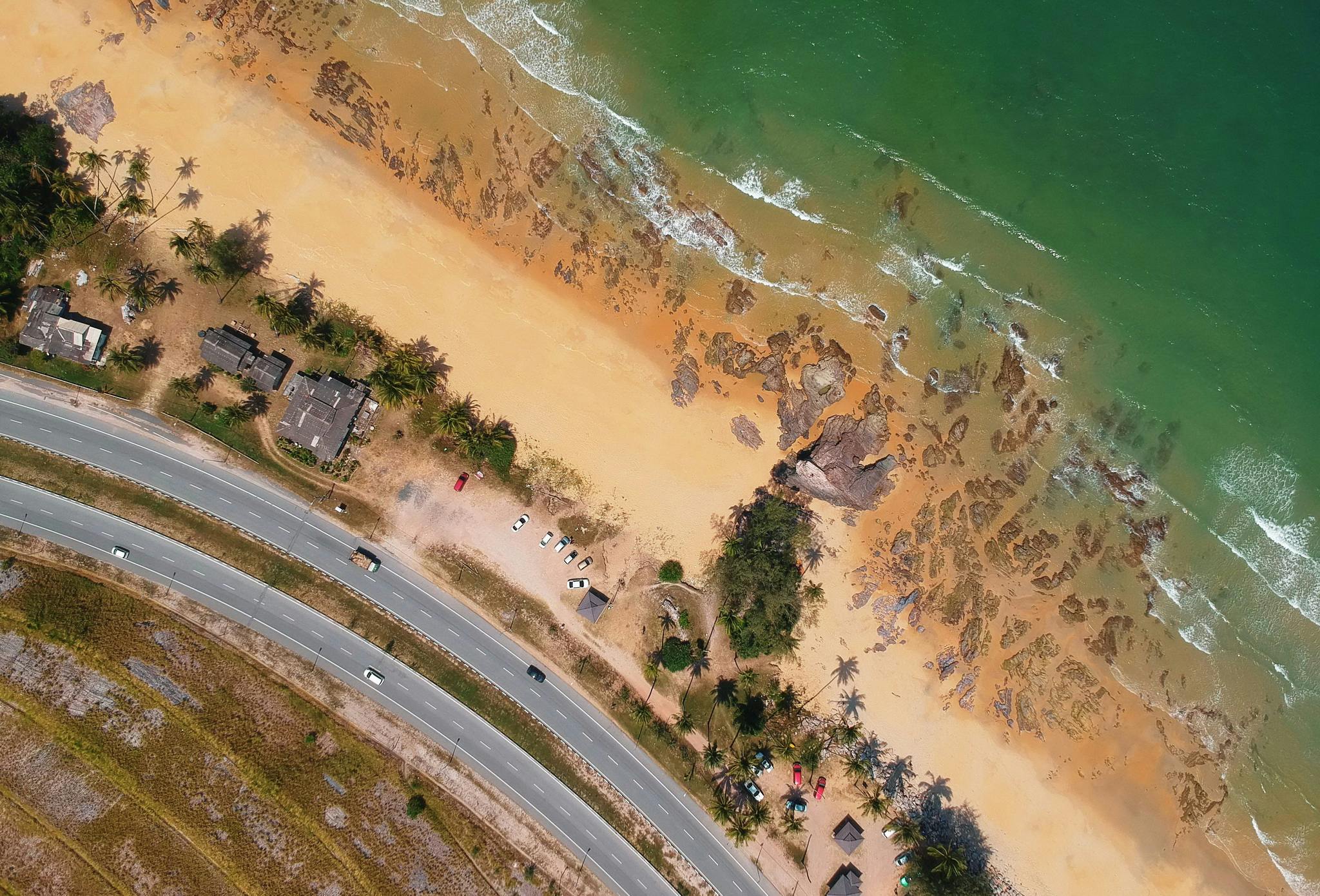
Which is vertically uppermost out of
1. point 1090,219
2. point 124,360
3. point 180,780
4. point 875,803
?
point 1090,219

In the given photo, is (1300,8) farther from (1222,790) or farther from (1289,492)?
(1222,790)

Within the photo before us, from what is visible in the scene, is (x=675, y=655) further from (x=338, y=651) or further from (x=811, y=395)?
(x=338, y=651)

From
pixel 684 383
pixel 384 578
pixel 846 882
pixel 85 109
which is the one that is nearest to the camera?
pixel 85 109

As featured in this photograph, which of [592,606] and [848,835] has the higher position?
[592,606]

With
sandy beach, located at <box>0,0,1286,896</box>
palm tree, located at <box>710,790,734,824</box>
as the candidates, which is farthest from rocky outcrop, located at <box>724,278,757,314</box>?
palm tree, located at <box>710,790,734,824</box>

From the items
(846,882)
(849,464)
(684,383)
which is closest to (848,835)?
(846,882)

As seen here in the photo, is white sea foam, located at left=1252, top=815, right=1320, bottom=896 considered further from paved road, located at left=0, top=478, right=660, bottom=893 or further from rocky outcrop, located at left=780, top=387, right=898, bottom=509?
paved road, located at left=0, top=478, right=660, bottom=893

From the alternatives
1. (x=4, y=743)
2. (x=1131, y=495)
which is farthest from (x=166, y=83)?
(x=1131, y=495)

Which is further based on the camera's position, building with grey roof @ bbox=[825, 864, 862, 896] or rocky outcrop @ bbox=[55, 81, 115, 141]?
building with grey roof @ bbox=[825, 864, 862, 896]
